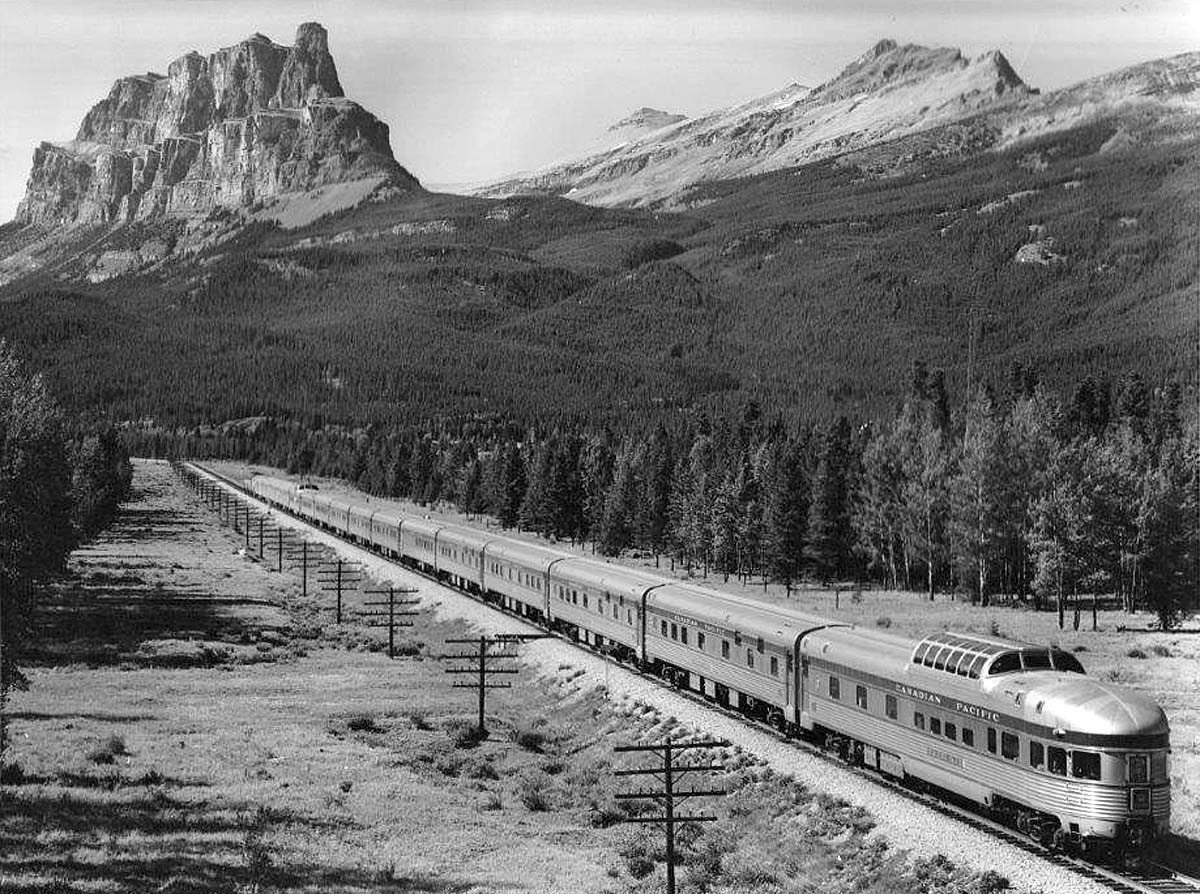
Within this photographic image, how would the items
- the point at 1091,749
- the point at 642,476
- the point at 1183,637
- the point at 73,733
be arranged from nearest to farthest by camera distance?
the point at 1091,749 < the point at 73,733 < the point at 1183,637 < the point at 642,476

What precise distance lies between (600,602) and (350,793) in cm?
2125

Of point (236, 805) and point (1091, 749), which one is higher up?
point (1091, 749)

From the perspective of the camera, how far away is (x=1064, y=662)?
32.9 meters

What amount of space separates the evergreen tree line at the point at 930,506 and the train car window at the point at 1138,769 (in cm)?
4353

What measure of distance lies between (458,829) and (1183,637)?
42.1 metres

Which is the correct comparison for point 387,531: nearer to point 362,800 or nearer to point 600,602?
point 600,602

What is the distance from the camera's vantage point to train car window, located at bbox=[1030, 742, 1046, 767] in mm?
30266

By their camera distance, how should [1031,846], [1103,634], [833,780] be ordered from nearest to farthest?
[1031,846], [833,780], [1103,634]

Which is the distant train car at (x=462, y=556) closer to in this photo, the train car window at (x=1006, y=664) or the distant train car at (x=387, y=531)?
the distant train car at (x=387, y=531)

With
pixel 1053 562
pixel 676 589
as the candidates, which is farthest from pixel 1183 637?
pixel 676 589

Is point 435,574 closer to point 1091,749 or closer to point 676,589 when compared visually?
point 676,589

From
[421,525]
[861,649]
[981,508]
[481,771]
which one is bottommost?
[481,771]

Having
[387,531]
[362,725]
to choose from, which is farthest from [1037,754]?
[387,531]

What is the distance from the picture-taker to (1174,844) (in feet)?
104
